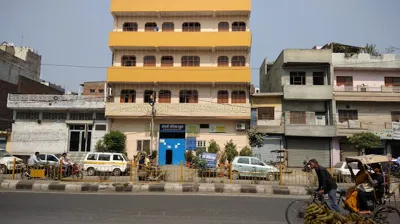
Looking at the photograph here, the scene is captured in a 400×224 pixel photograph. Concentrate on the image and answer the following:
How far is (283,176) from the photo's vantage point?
49.4ft

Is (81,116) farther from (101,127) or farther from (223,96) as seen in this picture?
(223,96)

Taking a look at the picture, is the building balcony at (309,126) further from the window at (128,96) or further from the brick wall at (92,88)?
the brick wall at (92,88)

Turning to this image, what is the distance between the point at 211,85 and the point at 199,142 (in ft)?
17.4

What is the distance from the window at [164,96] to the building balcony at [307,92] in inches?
411

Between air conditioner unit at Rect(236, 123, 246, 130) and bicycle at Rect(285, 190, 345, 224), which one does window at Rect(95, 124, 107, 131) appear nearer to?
air conditioner unit at Rect(236, 123, 246, 130)

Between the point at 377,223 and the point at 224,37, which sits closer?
the point at 377,223

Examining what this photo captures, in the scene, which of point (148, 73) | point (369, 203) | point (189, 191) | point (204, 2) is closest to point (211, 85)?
point (148, 73)

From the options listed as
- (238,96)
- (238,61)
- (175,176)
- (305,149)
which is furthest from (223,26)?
(175,176)

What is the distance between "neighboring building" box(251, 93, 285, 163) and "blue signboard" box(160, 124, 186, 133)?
633 centimetres

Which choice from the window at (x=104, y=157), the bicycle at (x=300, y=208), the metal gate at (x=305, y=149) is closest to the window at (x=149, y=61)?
the window at (x=104, y=157)

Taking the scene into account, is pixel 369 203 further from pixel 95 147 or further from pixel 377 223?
pixel 95 147

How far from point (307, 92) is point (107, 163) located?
57.9 feet

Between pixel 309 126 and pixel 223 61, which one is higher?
pixel 223 61

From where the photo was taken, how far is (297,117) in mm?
26188
